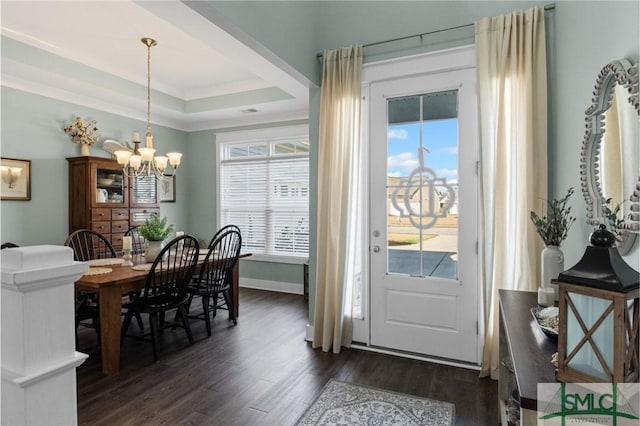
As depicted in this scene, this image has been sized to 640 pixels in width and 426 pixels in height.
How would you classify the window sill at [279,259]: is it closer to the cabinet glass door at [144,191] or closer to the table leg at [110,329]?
the cabinet glass door at [144,191]

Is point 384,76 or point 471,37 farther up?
point 471,37

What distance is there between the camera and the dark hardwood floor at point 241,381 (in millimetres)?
2207

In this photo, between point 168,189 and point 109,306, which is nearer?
point 109,306

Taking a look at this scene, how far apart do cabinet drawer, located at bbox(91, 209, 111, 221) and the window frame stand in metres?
1.74

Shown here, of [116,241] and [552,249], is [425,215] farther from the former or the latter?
[116,241]

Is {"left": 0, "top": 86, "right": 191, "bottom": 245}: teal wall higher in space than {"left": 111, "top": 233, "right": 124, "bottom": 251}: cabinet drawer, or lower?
higher

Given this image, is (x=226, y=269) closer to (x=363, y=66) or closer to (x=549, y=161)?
(x=363, y=66)

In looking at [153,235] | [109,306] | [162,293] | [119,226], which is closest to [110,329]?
[109,306]

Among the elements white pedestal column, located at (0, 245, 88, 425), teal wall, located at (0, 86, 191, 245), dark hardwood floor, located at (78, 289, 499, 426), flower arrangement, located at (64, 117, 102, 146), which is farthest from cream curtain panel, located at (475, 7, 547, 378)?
teal wall, located at (0, 86, 191, 245)

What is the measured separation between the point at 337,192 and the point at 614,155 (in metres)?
2.02

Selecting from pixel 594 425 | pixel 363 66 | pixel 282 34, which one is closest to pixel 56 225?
pixel 282 34

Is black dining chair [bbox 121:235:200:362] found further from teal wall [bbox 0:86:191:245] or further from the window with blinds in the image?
the window with blinds

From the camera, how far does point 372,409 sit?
7.41 feet
